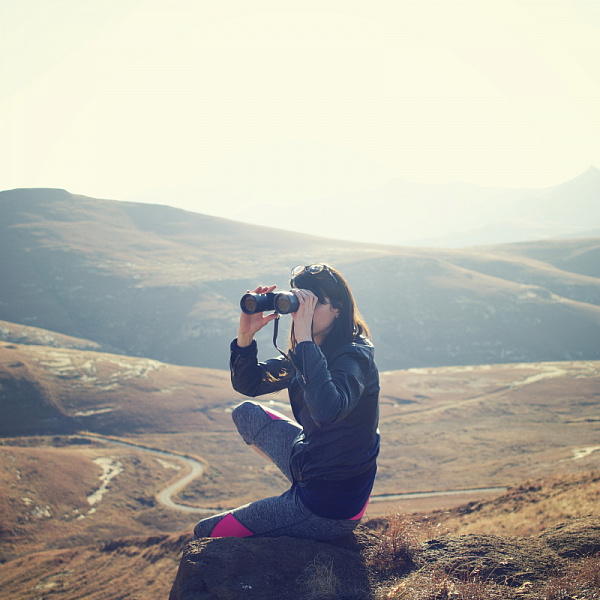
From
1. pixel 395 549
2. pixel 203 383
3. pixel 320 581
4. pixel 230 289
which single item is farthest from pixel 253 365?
pixel 230 289

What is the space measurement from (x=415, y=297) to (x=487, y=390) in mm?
31093

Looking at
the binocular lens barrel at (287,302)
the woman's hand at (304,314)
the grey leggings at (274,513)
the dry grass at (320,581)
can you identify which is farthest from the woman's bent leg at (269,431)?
the binocular lens barrel at (287,302)

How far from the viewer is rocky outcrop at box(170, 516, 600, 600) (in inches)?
123

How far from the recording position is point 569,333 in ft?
236

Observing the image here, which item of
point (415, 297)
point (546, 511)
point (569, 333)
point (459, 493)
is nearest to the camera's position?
point (546, 511)

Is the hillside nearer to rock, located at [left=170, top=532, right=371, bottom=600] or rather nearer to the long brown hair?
rock, located at [left=170, top=532, right=371, bottom=600]

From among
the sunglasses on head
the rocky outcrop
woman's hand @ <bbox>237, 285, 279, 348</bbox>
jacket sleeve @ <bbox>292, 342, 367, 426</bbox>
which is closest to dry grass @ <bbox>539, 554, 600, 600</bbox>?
the rocky outcrop

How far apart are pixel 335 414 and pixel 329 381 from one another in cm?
20

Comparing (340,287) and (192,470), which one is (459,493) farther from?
(340,287)

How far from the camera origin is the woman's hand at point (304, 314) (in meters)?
3.12

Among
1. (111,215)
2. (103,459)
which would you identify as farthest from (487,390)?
(111,215)

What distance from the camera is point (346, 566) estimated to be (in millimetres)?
3482

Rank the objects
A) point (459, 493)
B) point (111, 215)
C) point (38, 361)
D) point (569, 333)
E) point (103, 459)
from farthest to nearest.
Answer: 1. point (111, 215)
2. point (569, 333)
3. point (38, 361)
4. point (103, 459)
5. point (459, 493)

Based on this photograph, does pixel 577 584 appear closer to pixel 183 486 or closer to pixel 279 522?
pixel 279 522
